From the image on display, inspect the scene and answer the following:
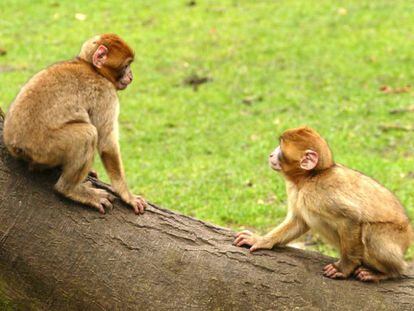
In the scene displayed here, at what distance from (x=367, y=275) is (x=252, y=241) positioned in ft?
2.35

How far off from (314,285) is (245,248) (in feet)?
1.56

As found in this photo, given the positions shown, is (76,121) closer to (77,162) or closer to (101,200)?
(77,162)

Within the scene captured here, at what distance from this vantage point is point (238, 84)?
529 inches

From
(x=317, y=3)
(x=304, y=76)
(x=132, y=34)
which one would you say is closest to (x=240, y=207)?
(x=304, y=76)

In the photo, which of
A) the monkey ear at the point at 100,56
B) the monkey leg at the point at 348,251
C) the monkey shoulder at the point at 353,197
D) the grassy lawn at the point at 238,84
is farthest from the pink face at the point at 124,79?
the grassy lawn at the point at 238,84

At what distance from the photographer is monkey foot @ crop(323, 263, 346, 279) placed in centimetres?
457

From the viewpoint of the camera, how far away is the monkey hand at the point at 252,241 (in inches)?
185

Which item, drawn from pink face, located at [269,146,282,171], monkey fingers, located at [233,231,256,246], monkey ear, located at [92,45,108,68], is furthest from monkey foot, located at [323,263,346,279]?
monkey ear, located at [92,45,108,68]

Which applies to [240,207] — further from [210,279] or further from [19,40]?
[19,40]

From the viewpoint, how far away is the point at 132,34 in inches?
634

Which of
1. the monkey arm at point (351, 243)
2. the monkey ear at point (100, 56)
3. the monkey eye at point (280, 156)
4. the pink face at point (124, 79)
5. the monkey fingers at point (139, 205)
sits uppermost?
the monkey ear at point (100, 56)

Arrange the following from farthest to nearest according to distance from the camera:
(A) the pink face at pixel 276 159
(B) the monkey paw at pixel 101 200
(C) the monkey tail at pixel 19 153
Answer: (A) the pink face at pixel 276 159
(B) the monkey paw at pixel 101 200
(C) the monkey tail at pixel 19 153

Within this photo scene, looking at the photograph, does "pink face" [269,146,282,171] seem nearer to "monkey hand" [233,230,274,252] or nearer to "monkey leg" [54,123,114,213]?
"monkey hand" [233,230,274,252]

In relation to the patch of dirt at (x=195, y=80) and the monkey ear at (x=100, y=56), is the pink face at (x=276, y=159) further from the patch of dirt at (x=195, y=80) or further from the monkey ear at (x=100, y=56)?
the patch of dirt at (x=195, y=80)
